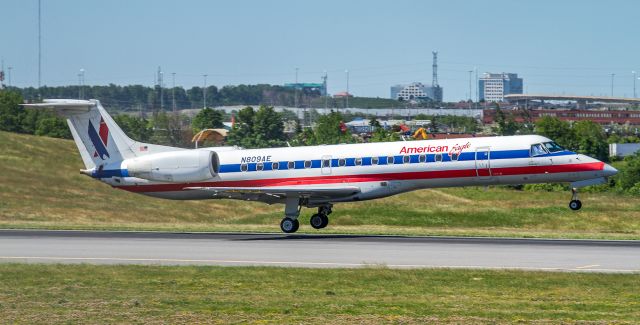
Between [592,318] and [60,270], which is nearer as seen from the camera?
[592,318]

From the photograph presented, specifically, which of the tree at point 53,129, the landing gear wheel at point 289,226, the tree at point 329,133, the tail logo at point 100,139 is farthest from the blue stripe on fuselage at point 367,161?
the tree at point 53,129

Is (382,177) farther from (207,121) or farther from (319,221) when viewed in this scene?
(207,121)

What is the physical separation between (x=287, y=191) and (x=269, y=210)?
2404cm

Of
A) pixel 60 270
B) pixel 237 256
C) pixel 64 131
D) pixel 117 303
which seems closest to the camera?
pixel 117 303

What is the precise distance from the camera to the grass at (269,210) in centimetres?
5225

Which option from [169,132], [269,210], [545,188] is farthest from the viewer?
[169,132]

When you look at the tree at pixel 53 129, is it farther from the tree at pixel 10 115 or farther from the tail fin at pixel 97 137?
the tail fin at pixel 97 137

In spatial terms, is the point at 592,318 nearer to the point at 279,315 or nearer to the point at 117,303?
the point at 279,315

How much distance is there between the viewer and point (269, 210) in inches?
2485

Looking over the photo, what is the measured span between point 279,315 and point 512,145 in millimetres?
20916

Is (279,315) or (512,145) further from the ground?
(512,145)

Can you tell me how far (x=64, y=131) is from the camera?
405ft

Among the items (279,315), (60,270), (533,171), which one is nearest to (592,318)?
(279,315)

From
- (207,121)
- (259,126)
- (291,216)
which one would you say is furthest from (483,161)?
(207,121)
